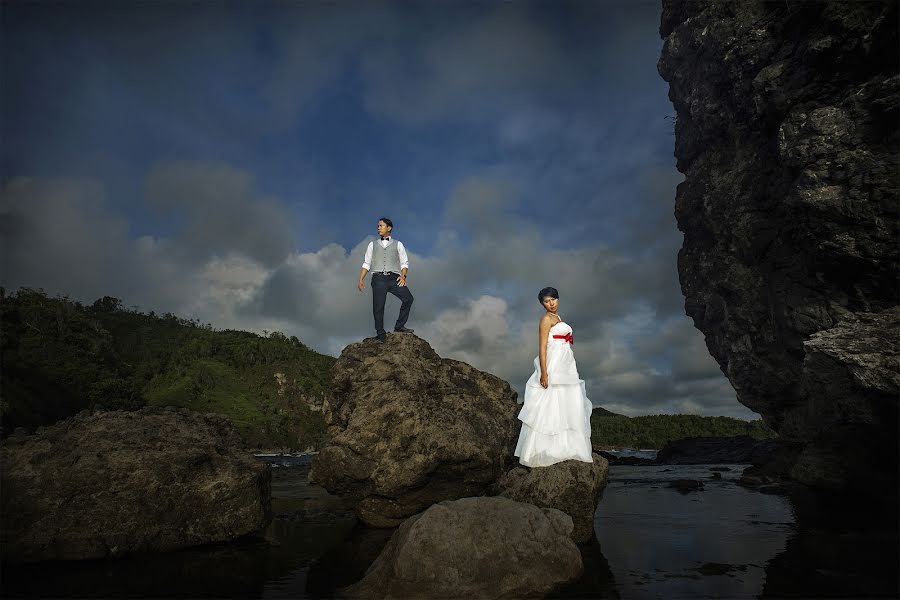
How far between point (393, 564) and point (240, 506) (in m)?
4.78

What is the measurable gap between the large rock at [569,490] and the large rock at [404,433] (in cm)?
188

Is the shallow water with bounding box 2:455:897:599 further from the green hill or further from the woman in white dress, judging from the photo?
the green hill

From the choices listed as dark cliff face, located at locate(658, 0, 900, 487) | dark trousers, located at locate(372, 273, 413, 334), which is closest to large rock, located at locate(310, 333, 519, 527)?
dark trousers, located at locate(372, 273, 413, 334)

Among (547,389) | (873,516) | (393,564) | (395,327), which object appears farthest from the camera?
(395,327)

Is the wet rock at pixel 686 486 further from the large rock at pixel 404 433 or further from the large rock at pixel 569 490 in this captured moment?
the large rock at pixel 569 490

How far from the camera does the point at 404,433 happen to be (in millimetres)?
10117

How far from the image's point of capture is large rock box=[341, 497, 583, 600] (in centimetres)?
573

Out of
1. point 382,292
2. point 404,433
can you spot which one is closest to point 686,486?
point 404,433

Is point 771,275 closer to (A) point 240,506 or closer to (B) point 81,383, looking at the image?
(A) point 240,506

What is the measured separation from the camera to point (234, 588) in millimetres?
6316

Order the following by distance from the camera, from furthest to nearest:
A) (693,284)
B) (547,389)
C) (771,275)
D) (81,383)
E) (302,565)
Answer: (81,383), (693,284), (771,275), (547,389), (302,565)

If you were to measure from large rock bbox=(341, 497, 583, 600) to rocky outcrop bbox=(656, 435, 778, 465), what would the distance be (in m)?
38.3

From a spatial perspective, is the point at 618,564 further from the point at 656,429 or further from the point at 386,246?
the point at 656,429

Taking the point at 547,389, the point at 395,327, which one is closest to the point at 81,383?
the point at 395,327
